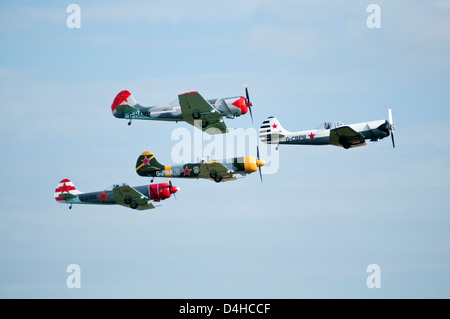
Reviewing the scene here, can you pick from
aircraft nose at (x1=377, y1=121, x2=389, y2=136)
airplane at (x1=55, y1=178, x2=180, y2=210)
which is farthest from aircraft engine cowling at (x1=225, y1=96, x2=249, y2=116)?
aircraft nose at (x1=377, y1=121, x2=389, y2=136)

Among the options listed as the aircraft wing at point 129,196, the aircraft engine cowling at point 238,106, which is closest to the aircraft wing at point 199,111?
the aircraft engine cowling at point 238,106

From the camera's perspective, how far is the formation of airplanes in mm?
72312

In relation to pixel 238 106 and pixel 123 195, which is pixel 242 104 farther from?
pixel 123 195

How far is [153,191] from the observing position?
7675 cm

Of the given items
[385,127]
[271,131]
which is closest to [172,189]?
[271,131]

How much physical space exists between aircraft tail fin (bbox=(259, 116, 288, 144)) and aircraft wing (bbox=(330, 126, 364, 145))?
488 centimetres

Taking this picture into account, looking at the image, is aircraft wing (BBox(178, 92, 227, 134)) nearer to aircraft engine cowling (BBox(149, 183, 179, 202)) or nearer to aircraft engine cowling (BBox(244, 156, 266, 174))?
aircraft engine cowling (BBox(244, 156, 266, 174))

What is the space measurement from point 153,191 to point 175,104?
24.5 ft

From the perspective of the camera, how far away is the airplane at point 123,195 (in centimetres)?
7494
